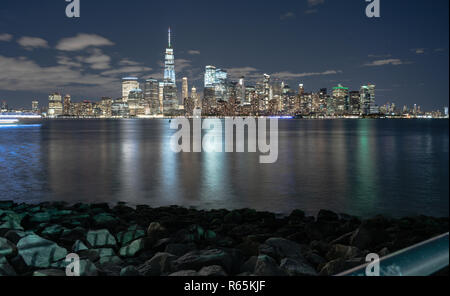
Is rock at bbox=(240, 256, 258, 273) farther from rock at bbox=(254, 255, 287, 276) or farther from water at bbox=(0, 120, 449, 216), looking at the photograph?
water at bbox=(0, 120, 449, 216)

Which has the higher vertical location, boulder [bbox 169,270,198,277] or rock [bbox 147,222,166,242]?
boulder [bbox 169,270,198,277]

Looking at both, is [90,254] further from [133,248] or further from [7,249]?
[7,249]

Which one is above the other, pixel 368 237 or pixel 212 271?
pixel 212 271

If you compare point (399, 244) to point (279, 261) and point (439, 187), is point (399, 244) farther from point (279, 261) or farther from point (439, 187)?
point (439, 187)

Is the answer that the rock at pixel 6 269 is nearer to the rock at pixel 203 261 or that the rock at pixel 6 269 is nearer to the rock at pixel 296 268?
the rock at pixel 203 261

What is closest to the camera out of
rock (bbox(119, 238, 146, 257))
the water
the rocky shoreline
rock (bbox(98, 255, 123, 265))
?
the rocky shoreline

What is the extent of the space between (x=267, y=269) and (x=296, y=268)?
558mm

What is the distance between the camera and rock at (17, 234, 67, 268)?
17.7ft

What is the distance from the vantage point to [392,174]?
19547 mm

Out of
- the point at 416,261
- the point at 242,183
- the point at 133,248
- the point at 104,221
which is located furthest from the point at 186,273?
the point at 242,183

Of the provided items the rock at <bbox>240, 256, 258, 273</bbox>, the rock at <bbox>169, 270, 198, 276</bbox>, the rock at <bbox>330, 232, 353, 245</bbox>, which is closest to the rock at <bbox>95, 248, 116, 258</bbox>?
the rock at <bbox>169, 270, 198, 276</bbox>

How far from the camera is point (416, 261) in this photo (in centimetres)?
259

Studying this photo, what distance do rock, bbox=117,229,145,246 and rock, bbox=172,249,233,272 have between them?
2.05m
